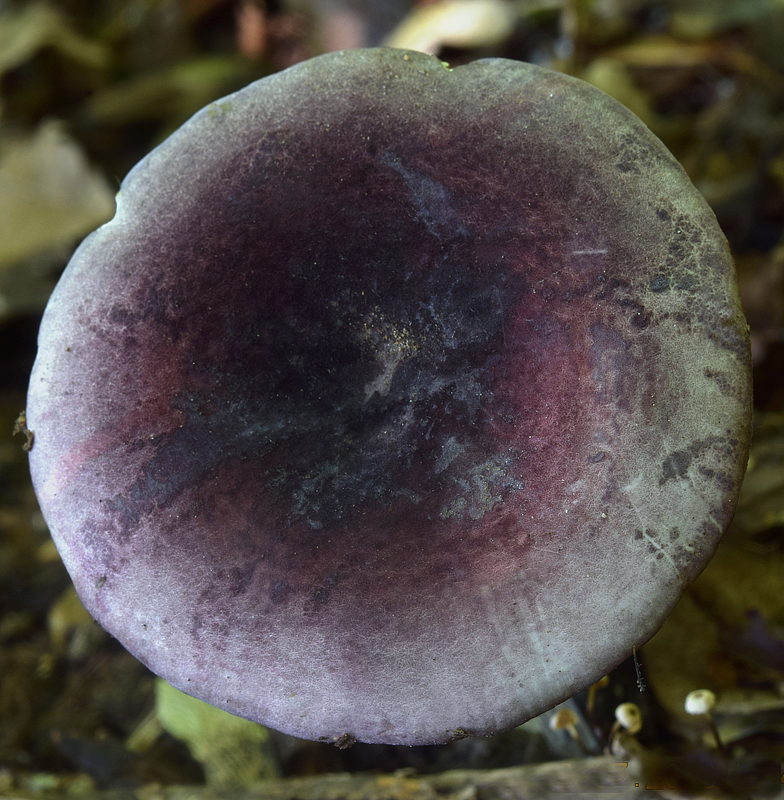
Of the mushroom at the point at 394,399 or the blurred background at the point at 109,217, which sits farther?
the blurred background at the point at 109,217

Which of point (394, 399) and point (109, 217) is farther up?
point (109, 217)

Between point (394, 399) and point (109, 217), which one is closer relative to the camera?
point (394, 399)

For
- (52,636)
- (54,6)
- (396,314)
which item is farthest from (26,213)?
(396,314)

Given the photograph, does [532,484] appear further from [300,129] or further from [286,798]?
[286,798]
